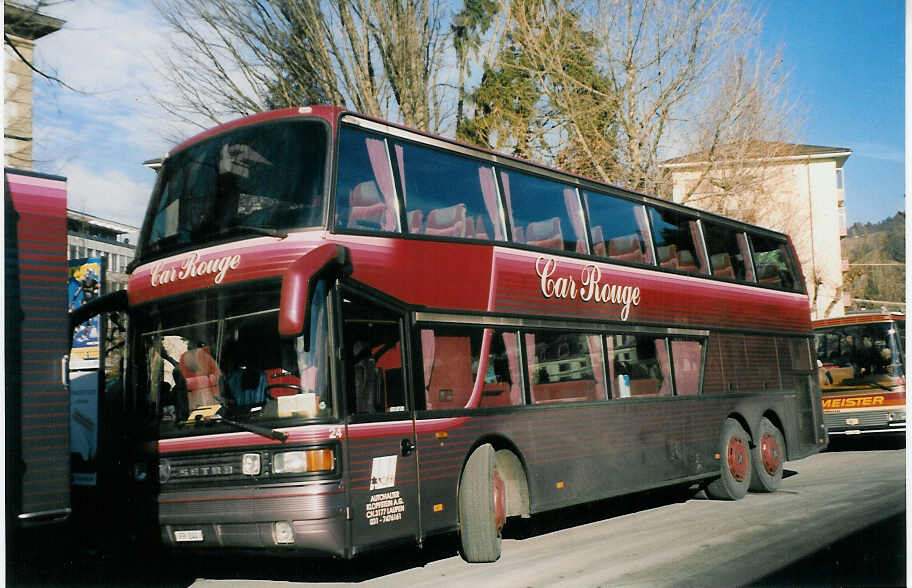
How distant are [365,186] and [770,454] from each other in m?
8.80

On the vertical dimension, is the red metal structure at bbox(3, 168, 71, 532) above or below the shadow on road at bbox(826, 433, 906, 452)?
above

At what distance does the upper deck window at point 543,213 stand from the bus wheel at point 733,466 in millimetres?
4115

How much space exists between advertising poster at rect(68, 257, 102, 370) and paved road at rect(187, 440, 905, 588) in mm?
3973

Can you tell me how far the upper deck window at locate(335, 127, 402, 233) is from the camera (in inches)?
313

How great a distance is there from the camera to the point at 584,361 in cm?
1068

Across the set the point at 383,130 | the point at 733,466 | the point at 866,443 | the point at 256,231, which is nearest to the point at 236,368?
the point at 256,231

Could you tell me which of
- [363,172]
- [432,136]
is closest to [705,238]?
[432,136]

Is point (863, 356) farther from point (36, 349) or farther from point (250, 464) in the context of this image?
point (36, 349)

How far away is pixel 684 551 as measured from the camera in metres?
8.98

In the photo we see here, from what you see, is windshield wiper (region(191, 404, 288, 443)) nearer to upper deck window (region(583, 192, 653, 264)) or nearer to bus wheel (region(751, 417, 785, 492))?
upper deck window (region(583, 192, 653, 264))

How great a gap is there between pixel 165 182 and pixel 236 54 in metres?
13.4

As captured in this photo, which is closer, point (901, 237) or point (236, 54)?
point (901, 237)

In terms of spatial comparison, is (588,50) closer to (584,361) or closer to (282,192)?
(584,361)

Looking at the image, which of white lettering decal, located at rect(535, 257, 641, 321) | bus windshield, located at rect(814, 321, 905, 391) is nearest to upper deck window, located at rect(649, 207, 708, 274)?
white lettering decal, located at rect(535, 257, 641, 321)
